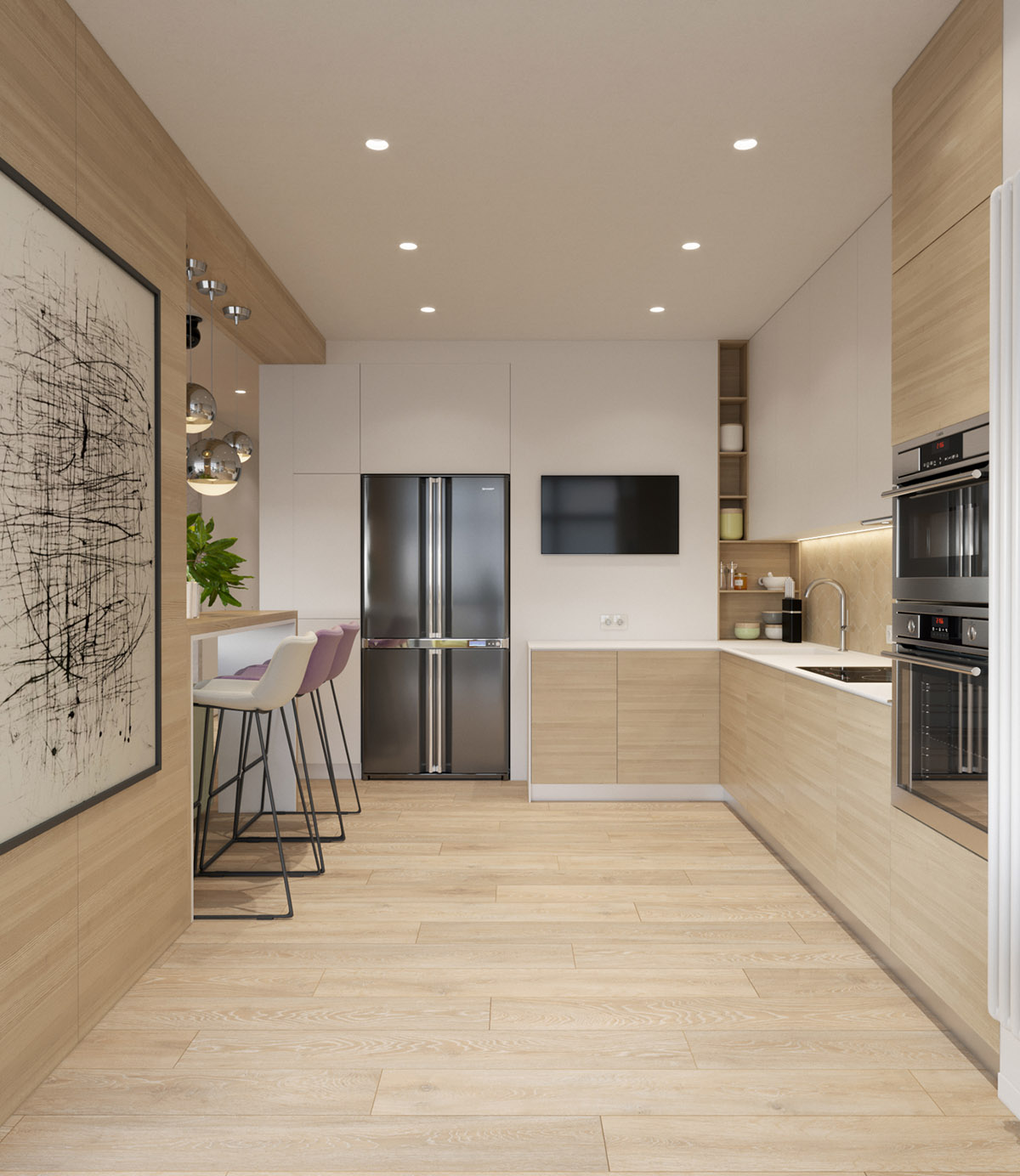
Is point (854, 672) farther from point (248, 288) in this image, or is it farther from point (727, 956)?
point (248, 288)

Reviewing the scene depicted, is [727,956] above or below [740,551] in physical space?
below

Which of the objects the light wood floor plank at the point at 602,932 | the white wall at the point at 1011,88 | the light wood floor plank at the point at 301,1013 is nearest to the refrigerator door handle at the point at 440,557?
the light wood floor plank at the point at 602,932

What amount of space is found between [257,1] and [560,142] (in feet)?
3.53

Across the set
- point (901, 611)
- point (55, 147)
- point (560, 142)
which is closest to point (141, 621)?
point (55, 147)

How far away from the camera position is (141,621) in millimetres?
2551

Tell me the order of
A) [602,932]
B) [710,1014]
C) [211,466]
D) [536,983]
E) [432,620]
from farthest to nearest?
[432,620]
[211,466]
[602,932]
[536,983]
[710,1014]

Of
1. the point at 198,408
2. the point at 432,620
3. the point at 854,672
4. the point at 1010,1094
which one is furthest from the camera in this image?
the point at 432,620

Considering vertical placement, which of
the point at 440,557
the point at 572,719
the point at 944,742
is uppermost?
the point at 440,557

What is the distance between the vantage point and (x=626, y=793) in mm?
4758

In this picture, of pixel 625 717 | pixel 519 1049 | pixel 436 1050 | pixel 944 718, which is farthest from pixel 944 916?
pixel 625 717

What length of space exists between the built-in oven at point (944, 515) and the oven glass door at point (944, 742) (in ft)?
0.60

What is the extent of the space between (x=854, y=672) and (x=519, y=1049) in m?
2.07

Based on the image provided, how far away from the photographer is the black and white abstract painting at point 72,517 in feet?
6.12

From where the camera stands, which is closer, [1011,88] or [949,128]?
[1011,88]
